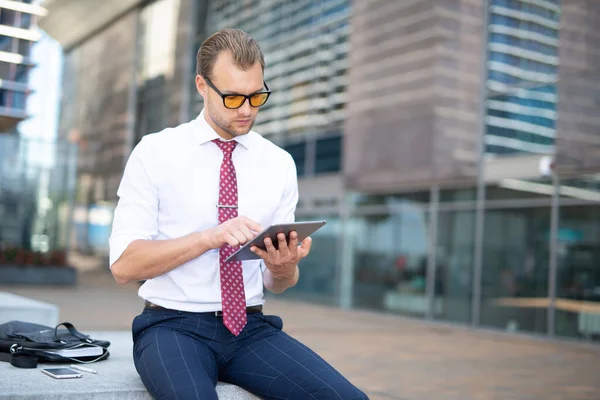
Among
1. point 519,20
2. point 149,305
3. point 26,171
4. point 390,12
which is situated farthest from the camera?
point 26,171

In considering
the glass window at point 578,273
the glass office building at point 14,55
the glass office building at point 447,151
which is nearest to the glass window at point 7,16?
the glass office building at point 14,55

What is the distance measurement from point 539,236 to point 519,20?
13.7 ft

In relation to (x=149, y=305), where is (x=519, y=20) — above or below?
above

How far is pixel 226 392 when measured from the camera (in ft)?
8.82

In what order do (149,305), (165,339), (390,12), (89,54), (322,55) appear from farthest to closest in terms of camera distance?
(89,54)
(322,55)
(390,12)
(149,305)
(165,339)

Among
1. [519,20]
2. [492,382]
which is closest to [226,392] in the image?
[492,382]

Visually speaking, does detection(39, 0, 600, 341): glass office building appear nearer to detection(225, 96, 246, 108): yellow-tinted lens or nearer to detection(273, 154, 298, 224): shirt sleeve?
detection(273, 154, 298, 224): shirt sleeve

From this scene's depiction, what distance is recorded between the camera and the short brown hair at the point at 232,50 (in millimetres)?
2676

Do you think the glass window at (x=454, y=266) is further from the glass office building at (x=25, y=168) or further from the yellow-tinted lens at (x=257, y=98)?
the glass office building at (x=25, y=168)

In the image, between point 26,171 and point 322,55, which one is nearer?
point 322,55

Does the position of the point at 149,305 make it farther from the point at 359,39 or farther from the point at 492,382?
the point at 359,39

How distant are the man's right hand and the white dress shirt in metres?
0.32

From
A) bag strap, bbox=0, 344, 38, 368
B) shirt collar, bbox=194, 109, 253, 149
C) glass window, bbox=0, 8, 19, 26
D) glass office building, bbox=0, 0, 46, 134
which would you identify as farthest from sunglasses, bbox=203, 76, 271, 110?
glass window, bbox=0, 8, 19, 26

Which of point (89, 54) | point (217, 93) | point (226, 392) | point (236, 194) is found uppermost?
point (89, 54)
